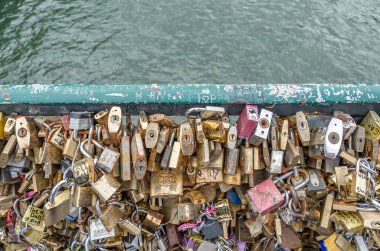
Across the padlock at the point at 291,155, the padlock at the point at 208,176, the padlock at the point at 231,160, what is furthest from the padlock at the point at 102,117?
the padlock at the point at 291,155

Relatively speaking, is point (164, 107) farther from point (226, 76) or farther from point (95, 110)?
point (226, 76)

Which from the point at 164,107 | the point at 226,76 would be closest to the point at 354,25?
the point at 226,76

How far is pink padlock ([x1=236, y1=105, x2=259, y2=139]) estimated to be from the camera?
224 cm

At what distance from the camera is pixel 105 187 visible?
89.4 inches

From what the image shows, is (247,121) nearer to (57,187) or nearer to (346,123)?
(346,123)

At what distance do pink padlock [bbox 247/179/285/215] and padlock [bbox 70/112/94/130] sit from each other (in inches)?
43.0

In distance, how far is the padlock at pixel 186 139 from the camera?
223 cm

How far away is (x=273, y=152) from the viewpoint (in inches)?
93.1

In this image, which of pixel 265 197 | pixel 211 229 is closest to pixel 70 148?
pixel 211 229

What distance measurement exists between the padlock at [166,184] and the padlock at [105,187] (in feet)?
0.80

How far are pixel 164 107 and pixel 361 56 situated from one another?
4711 millimetres

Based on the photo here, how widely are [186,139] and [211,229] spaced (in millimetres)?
747

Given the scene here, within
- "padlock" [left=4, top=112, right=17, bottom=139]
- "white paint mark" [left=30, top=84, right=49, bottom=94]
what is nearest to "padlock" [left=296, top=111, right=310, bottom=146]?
"white paint mark" [left=30, top=84, right=49, bottom=94]

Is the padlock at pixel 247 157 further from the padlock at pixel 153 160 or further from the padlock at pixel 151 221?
the padlock at pixel 151 221
